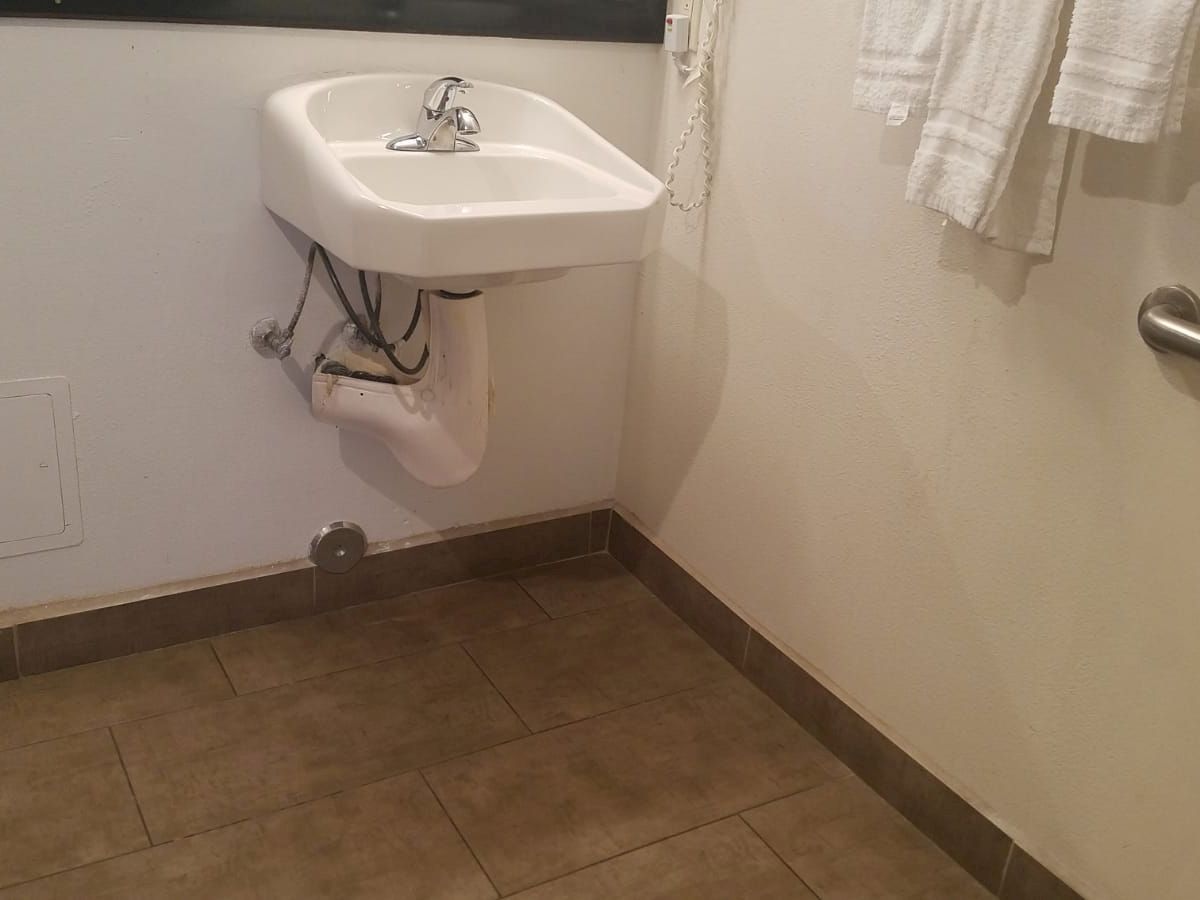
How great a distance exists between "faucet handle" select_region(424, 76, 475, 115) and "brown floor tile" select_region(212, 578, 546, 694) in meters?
0.88

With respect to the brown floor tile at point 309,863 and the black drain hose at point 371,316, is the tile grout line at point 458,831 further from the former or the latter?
the black drain hose at point 371,316

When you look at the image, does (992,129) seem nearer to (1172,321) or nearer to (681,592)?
(1172,321)

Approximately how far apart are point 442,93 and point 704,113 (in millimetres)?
435

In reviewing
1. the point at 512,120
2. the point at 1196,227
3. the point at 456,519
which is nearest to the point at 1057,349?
the point at 1196,227

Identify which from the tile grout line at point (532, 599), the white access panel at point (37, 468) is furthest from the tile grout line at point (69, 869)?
the tile grout line at point (532, 599)

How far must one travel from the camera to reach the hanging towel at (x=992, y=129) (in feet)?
3.66

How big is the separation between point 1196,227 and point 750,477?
854 millimetres

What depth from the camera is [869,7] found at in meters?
1.29

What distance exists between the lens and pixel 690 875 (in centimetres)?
151

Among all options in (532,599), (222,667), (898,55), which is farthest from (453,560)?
(898,55)

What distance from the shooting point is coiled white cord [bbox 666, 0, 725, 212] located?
179 centimetres

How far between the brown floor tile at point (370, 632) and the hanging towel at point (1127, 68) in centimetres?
132

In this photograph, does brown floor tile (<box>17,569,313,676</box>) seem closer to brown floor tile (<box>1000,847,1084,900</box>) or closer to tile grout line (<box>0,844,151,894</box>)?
tile grout line (<box>0,844,151,894</box>)

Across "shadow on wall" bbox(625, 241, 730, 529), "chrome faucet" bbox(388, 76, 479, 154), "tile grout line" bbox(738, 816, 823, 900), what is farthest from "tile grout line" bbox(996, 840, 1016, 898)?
"chrome faucet" bbox(388, 76, 479, 154)
